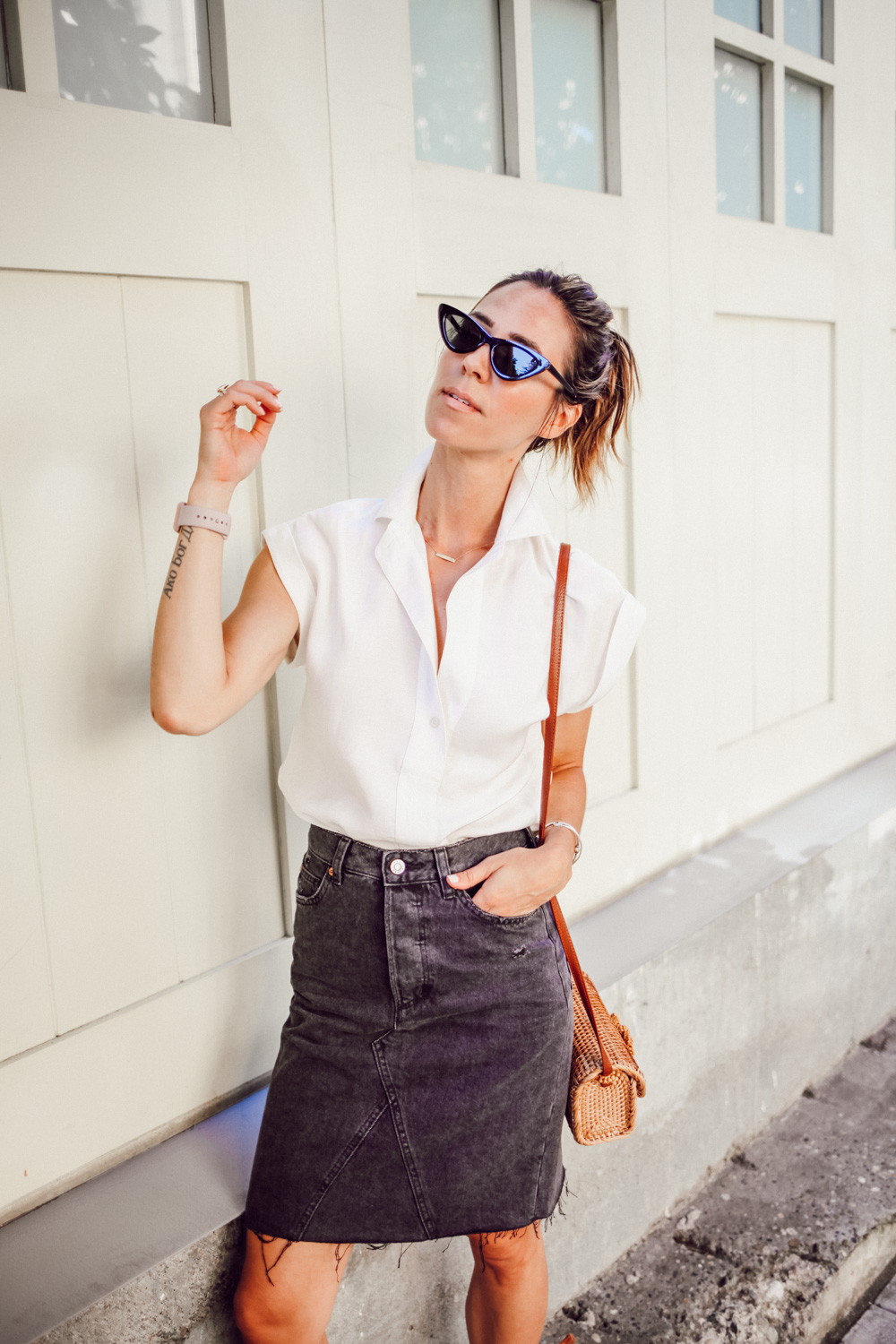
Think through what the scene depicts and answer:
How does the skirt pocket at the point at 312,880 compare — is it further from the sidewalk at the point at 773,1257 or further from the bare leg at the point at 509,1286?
the sidewalk at the point at 773,1257

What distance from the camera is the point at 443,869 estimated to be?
71.2 inches

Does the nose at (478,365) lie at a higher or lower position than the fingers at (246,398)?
higher

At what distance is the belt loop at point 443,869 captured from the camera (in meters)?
1.81

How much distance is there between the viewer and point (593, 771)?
2.94 metres

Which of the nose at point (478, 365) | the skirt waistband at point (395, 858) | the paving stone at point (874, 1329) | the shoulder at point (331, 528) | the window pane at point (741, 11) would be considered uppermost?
the window pane at point (741, 11)

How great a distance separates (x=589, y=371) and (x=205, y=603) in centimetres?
79

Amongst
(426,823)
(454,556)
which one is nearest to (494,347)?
(454,556)

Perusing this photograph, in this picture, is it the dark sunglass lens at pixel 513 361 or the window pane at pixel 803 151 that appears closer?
the dark sunglass lens at pixel 513 361

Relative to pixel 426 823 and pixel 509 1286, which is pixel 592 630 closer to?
pixel 426 823

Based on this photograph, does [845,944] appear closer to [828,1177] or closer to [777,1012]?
[777,1012]

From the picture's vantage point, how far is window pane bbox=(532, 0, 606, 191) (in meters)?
2.63

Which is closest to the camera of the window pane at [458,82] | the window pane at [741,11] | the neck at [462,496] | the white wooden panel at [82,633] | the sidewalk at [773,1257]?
the white wooden panel at [82,633]

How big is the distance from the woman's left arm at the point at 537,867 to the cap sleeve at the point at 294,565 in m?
0.48

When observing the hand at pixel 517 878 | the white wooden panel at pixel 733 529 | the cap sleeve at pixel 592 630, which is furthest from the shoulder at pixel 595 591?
the white wooden panel at pixel 733 529
